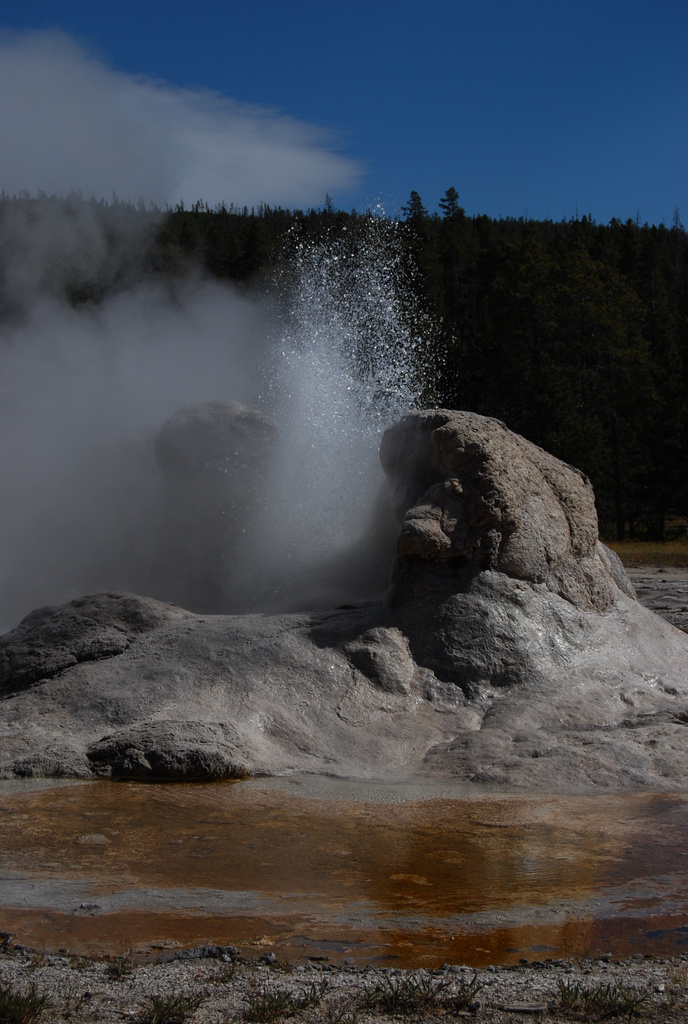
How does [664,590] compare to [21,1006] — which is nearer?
[21,1006]

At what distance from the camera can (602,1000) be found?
2541mm

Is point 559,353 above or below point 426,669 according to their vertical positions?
above

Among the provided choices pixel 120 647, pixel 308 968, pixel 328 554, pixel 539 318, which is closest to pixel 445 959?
pixel 308 968

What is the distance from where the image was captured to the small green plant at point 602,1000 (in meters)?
2.52

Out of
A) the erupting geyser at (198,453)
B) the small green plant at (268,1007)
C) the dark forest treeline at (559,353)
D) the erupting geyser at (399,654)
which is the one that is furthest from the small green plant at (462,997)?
the dark forest treeline at (559,353)

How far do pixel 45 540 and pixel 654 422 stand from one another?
1808cm

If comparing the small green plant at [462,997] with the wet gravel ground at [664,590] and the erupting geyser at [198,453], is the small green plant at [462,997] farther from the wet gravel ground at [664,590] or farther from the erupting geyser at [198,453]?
the wet gravel ground at [664,590]

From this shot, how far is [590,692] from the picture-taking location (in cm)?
577

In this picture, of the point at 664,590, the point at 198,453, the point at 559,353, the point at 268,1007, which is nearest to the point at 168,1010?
the point at 268,1007

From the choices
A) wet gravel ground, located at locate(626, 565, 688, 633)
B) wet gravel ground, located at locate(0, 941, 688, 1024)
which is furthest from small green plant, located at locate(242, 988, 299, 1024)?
wet gravel ground, located at locate(626, 565, 688, 633)

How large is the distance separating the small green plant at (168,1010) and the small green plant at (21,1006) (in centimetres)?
22

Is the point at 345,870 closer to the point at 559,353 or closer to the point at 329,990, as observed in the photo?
the point at 329,990

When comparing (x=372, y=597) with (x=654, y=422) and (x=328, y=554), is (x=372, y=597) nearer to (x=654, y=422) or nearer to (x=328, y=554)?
(x=328, y=554)

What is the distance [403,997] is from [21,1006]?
0.89 m
